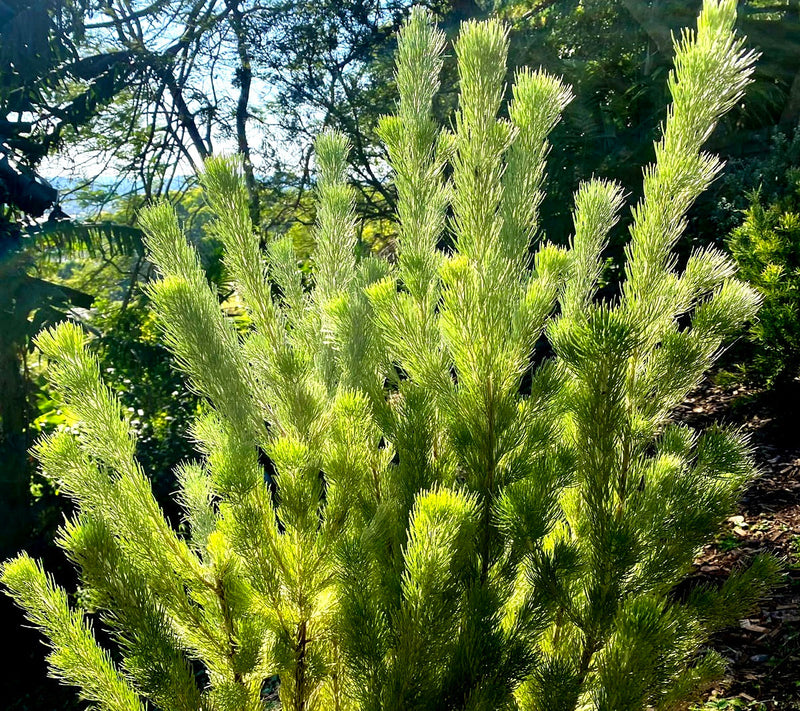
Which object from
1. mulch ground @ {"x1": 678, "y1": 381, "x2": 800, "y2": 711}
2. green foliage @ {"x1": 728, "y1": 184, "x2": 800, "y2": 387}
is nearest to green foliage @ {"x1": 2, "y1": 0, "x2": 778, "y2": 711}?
mulch ground @ {"x1": 678, "y1": 381, "x2": 800, "y2": 711}

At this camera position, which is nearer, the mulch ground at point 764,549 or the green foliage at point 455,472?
the green foliage at point 455,472

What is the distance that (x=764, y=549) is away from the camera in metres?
2.84

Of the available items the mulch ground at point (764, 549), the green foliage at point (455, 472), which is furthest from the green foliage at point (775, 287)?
the green foliage at point (455, 472)

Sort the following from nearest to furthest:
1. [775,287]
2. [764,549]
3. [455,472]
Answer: [455,472] < [764,549] < [775,287]

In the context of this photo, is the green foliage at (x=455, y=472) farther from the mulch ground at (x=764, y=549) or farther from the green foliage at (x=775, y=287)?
the green foliage at (x=775, y=287)

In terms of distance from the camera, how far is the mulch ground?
218 cm

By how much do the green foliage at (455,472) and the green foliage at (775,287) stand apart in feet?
8.44

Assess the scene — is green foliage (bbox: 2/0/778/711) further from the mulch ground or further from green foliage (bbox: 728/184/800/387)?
green foliage (bbox: 728/184/800/387)

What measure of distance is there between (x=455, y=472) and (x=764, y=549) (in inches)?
85.3

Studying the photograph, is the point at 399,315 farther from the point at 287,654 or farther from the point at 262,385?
the point at 287,654

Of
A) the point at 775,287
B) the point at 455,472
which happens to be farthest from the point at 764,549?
the point at 455,472

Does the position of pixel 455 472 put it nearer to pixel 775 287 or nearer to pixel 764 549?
pixel 764 549

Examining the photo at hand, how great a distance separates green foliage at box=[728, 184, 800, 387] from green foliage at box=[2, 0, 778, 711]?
2.57 metres

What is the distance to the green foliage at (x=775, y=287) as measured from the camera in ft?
11.5
